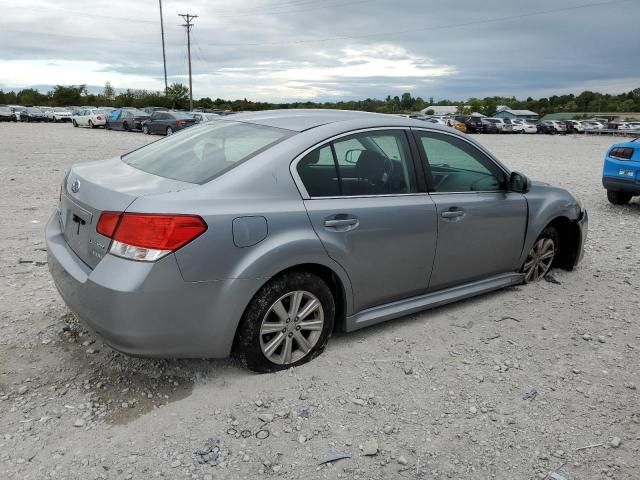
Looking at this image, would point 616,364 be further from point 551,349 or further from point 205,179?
point 205,179

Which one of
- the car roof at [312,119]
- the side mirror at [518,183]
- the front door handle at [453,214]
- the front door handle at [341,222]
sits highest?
the car roof at [312,119]

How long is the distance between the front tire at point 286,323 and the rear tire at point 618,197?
811 centimetres

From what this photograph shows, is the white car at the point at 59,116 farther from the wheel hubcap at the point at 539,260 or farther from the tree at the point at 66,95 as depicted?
the wheel hubcap at the point at 539,260

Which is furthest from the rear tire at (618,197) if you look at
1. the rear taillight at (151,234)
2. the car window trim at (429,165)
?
the rear taillight at (151,234)

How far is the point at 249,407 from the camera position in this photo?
3123mm

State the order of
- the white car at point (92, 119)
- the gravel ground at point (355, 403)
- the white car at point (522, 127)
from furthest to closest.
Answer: the white car at point (522, 127) → the white car at point (92, 119) → the gravel ground at point (355, 403)

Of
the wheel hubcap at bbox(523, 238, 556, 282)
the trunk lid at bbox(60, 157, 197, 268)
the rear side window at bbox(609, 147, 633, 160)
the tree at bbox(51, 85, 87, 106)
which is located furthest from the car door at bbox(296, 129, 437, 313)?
the tree at bbox(51, 85, 87, 106)

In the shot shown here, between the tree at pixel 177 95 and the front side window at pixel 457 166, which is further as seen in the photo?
the tree at pixel 177 95

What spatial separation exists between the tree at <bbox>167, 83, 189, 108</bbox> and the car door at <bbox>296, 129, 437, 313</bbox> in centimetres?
7514

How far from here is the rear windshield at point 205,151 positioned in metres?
3.35

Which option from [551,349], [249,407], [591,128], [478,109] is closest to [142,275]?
[249,407]

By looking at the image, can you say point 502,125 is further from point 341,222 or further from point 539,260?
point 341,222

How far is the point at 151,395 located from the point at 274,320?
32.2 inches

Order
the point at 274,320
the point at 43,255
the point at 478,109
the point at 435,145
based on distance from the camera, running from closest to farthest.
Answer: the point at 274,320 < the point at 435,145 < the point at 43,255 < the point at 478,109
